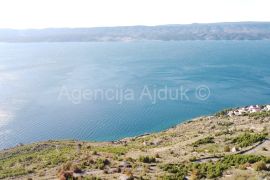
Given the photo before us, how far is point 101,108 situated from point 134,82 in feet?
121

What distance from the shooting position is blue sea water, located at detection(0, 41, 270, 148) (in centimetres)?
7688

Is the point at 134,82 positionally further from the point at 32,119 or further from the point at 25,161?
the point at 25,161

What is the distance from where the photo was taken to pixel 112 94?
10881cm

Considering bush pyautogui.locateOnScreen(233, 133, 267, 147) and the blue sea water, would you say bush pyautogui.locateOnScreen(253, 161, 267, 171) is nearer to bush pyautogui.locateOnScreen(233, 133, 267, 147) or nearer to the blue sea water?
bush pyautogui.locateOnScreen(233, 133, 267, 147)

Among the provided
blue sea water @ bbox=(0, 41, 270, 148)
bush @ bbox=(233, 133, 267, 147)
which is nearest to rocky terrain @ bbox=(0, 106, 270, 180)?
bush @ bbox=(233, 133, 267, 147)

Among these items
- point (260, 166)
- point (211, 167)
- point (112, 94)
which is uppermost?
point (260, 166)

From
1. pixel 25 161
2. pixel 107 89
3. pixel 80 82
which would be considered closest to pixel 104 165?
pixel 25 161

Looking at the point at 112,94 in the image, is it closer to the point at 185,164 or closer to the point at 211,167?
the point at 185,164

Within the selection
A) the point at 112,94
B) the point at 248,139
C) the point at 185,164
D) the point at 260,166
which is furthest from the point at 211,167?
the point at 112,94

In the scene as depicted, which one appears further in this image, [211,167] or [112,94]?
[112,94]

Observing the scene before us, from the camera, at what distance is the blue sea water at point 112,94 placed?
76.9m

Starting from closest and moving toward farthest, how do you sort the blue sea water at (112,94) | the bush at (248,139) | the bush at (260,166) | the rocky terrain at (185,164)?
the bush at (260,166)
the rocky terrain at (185,164)
the bush at (248,139)
the blue sea water at (112,94)

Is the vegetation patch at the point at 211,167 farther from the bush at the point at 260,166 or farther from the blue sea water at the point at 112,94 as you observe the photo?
the blue sea water at the point at 112,94

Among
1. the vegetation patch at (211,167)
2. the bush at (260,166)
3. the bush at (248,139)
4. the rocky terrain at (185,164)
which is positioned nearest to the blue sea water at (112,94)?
the rocky terrain at (185,164)
